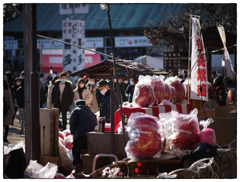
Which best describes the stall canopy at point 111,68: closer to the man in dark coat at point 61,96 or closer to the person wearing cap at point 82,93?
the man in dark coat at point 61,96

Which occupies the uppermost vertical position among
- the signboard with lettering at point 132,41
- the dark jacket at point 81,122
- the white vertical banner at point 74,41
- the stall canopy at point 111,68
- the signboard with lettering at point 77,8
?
the signboard with lettering at point 77,8

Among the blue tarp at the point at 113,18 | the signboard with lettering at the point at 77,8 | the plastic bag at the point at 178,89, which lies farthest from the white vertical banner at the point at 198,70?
the blue tarp at the point at 113,18

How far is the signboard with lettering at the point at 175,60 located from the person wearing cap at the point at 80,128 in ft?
27.0

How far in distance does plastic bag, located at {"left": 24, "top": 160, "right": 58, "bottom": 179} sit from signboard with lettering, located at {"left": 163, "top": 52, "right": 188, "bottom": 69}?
10233 mm

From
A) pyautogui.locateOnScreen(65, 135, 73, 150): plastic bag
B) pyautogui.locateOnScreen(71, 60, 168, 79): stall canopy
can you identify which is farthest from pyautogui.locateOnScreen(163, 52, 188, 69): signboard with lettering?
pyautogui.locateOnScreen(71, 60, 168, 79): stall canopy

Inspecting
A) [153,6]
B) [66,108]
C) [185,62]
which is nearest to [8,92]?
[66,108]

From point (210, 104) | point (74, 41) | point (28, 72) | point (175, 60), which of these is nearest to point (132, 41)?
point (74, 41)

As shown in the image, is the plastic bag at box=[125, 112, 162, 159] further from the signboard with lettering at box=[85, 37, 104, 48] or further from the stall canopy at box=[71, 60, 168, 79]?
the signboard with lettering at box=[85, 37, 104, 48]

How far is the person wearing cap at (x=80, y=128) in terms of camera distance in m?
5.64

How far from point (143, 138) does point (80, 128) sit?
2446mm

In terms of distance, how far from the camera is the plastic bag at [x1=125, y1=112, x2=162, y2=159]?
3.48 metres

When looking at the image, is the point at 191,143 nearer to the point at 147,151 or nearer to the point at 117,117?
the point at 147,151

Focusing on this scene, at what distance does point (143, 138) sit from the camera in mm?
3523

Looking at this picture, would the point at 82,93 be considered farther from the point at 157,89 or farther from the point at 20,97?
the point at 157,89
